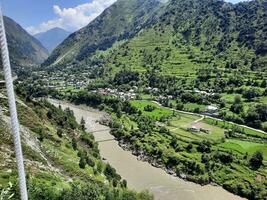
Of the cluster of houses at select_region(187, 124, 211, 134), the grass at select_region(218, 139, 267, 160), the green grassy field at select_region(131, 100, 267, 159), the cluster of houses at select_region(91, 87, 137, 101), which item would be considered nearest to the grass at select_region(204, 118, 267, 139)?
the green grassy field at select_region(131, 100, 267, 159)

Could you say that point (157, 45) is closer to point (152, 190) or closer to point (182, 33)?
point (182, 33)

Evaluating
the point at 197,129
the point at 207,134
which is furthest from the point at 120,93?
the point at 207,134

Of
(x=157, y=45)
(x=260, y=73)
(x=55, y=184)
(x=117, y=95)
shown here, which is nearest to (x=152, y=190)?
(x=55, y=184)

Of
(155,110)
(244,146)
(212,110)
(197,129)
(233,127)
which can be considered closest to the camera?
(244,146)

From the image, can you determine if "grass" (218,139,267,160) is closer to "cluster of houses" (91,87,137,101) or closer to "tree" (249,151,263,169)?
"tree" (249,151,263,169)

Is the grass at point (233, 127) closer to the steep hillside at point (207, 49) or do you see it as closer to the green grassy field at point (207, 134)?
the green grassy field at point (207, 134)

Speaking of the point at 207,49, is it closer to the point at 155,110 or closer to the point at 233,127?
the point at 155,110

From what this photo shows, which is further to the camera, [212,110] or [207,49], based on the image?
[207,49]
